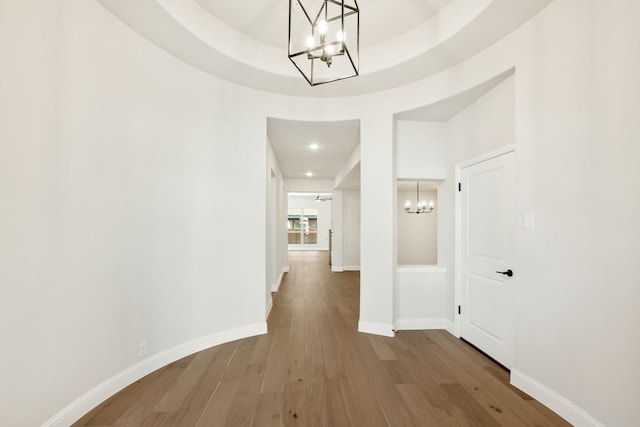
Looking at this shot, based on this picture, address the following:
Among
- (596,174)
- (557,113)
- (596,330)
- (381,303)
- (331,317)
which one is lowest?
(331,317)

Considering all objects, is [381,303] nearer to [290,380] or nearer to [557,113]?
[290,380]

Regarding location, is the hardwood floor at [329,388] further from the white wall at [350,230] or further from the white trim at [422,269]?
the white wall at [350,230]

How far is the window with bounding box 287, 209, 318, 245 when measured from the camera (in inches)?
568

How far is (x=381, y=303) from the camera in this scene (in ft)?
11.2

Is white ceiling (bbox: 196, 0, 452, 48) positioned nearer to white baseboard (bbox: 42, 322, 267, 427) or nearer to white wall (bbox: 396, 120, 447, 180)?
white wall (bbox: 396, 120, 447, 180)

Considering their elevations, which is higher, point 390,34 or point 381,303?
point 390,34

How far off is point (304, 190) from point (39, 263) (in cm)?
736

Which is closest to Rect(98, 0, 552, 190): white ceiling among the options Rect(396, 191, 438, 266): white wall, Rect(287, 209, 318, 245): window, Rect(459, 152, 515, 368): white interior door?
Rect(459, 152, 515, 368): white interior door

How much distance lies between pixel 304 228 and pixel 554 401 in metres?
12.8

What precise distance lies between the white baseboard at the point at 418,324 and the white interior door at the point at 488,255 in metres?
0.34

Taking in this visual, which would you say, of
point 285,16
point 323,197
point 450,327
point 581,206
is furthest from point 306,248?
point 581,206

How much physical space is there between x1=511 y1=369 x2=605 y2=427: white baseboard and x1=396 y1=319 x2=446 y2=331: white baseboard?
126 cm

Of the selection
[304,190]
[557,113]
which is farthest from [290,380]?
[304,190]

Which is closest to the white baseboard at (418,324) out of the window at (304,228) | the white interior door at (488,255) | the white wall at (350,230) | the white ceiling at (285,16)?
the white interior door at (488,255)
